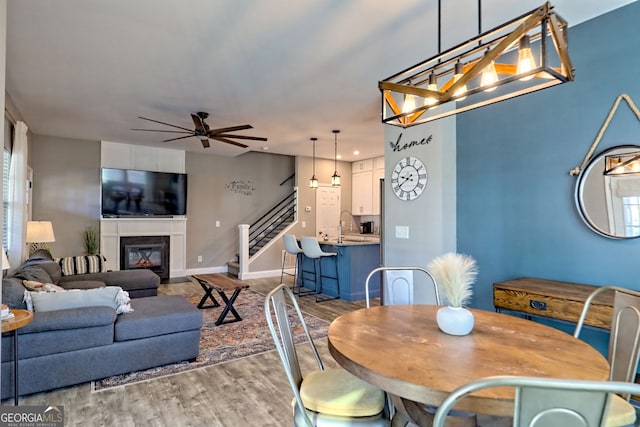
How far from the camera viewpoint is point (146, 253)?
24.3 feet

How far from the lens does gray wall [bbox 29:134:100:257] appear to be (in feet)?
21.4

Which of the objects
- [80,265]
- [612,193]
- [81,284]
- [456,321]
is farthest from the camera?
[80,265]

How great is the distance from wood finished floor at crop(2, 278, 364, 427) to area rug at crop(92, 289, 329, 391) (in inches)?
4.8

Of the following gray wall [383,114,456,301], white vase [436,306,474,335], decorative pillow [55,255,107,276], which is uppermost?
gray wall [383,114,456,301]

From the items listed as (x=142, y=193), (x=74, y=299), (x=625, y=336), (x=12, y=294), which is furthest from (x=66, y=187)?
(x=625, y=336)

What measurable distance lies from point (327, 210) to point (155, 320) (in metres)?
6.31

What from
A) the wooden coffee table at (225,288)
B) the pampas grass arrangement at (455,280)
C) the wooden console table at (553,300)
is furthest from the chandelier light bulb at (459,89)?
the wooden coffee table at (225,288)

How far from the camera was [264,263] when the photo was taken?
317 inches

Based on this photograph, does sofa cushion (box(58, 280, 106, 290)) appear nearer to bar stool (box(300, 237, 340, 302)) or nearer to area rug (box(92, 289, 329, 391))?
area rug (box(92, 289, 329, 391))

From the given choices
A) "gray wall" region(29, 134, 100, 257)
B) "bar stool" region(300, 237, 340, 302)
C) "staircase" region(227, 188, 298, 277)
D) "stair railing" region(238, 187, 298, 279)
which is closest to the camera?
"bar stool" region(300, 237, 340, 302)

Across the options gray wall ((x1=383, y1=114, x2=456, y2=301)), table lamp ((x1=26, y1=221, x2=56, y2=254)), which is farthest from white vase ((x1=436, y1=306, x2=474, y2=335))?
table lamp ((x1=26, y1=221, x2=56, y2=254))

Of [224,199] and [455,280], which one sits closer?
[455,280]

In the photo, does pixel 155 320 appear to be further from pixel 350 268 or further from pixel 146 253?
pixel 146 253

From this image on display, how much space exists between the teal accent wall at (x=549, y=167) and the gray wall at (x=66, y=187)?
22.5ft
